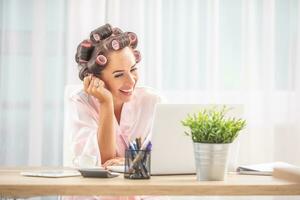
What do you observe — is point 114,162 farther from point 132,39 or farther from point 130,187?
point 130,187

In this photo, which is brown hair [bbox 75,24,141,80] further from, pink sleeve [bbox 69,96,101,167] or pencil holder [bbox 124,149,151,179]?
pencil holder [bbox 124,149,151,179]

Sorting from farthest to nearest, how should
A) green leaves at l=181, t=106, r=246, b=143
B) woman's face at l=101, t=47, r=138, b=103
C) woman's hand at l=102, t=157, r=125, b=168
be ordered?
woman's face at l=101, t=47, r=138, b=103, woman's hand at l=102, t=157, r=125, b=168, green leaves at l=181, t=106, r=246, b=143

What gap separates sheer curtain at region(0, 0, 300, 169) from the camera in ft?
11.9

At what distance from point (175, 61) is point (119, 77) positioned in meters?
1.49

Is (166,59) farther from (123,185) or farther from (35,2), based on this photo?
(123,185)

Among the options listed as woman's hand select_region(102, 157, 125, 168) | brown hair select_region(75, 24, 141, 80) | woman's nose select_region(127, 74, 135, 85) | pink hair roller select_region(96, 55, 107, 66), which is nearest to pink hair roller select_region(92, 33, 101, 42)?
brown hair select_region(75, 24, 141, 80)

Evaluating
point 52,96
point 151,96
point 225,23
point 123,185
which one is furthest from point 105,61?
point 225,23

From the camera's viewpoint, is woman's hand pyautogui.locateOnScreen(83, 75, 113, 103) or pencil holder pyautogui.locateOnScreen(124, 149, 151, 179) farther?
woman's hand pyautogui.locateOnScreen(83, 75, 113, 103)

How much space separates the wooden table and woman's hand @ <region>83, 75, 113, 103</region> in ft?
2.21

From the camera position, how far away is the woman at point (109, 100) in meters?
2.21

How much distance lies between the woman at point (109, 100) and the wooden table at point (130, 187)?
0.63 metres

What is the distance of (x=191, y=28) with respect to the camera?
3.79 meters

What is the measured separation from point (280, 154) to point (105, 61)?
1.95 m

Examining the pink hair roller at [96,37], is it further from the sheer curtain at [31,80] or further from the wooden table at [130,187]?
the sheer curtain at [31,80]
